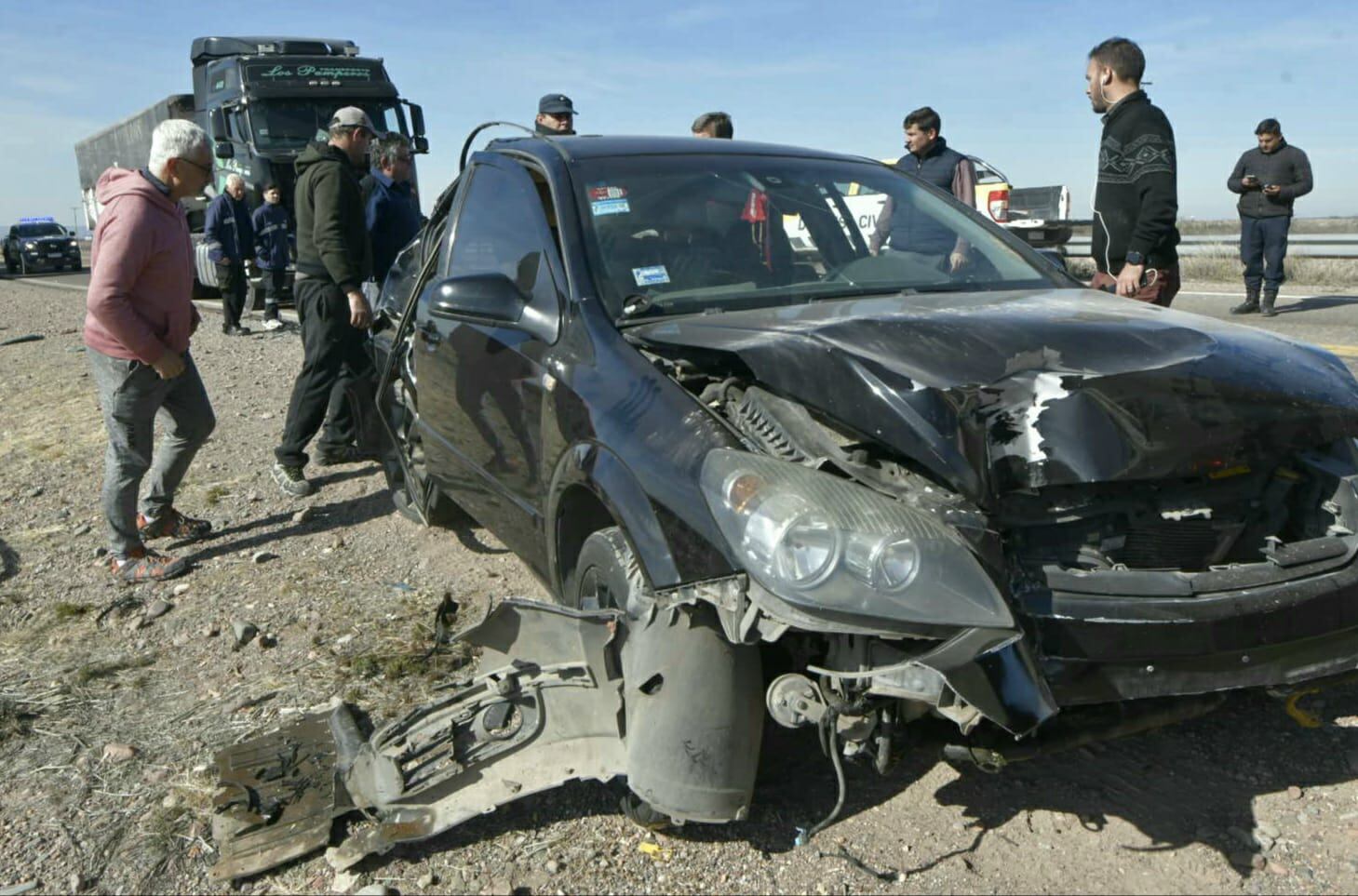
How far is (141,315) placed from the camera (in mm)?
4578

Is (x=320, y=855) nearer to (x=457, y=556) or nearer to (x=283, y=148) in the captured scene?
(x=457, y=556)

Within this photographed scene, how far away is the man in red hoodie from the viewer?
4.44 m

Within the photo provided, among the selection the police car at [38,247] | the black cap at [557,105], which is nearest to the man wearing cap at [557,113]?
the black cap at [557,105]

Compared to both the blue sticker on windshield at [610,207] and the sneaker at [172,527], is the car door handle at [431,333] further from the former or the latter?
the sneaker at [172,527]

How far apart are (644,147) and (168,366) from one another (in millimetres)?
2292

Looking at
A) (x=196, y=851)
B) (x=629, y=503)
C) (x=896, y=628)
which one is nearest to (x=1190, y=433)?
(x=896, y=628)

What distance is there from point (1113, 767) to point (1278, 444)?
0.93 metres

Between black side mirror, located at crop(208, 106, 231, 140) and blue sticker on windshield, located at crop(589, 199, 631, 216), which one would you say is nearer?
blue sticker on windshield, located at crop(589, 199, 631, 216)

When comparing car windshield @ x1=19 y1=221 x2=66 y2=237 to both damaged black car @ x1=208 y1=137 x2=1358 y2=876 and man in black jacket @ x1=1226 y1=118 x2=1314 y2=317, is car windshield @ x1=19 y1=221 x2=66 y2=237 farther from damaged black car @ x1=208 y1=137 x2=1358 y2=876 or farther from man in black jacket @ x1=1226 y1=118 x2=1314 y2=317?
damaged black car @ x1=208 y1=137 x2=1358 y2=876

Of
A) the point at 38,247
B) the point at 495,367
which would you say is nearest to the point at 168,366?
the point at 495,367

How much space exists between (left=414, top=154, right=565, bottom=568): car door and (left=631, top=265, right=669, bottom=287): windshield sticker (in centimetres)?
23

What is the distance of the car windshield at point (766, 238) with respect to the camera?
332 centimetres

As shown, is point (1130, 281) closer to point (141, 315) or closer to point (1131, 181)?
point (1131, 181)

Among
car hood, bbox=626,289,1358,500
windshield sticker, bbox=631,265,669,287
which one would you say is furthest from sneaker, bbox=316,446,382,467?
car hood, bbox=626,289,1358,500
